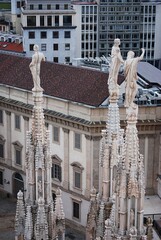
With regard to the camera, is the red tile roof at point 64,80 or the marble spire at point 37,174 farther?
the red tile roof at point 64,80

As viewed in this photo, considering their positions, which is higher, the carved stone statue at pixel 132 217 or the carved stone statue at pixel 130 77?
the carved stone statue at pixel 130 77

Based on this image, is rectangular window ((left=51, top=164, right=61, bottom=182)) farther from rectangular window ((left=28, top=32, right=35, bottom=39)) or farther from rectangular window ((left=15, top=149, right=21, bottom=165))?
rectangular window ((left=28, top=32, right=35, bottom=39))

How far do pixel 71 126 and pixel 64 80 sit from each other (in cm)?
700

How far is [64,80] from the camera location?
61.8m

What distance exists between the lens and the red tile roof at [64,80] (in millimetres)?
56500

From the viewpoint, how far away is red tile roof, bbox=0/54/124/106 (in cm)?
5650

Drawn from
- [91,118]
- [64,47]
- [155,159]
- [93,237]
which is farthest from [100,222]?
[64,47]

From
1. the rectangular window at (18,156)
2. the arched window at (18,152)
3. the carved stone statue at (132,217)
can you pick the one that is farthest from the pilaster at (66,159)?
the carved stone statue at (132,217)

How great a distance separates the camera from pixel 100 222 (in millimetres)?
23609

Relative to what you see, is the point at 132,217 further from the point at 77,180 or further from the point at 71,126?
the point at 77,180

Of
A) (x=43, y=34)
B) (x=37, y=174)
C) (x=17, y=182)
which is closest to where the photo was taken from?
(x=37, y=174)

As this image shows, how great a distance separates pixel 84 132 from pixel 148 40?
74485mm

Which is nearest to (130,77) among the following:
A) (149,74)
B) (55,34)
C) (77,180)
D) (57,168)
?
(77,180)

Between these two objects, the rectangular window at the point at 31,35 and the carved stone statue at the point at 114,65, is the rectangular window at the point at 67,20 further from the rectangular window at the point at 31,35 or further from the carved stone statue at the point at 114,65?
the carved stone statue at the point at 114,65
